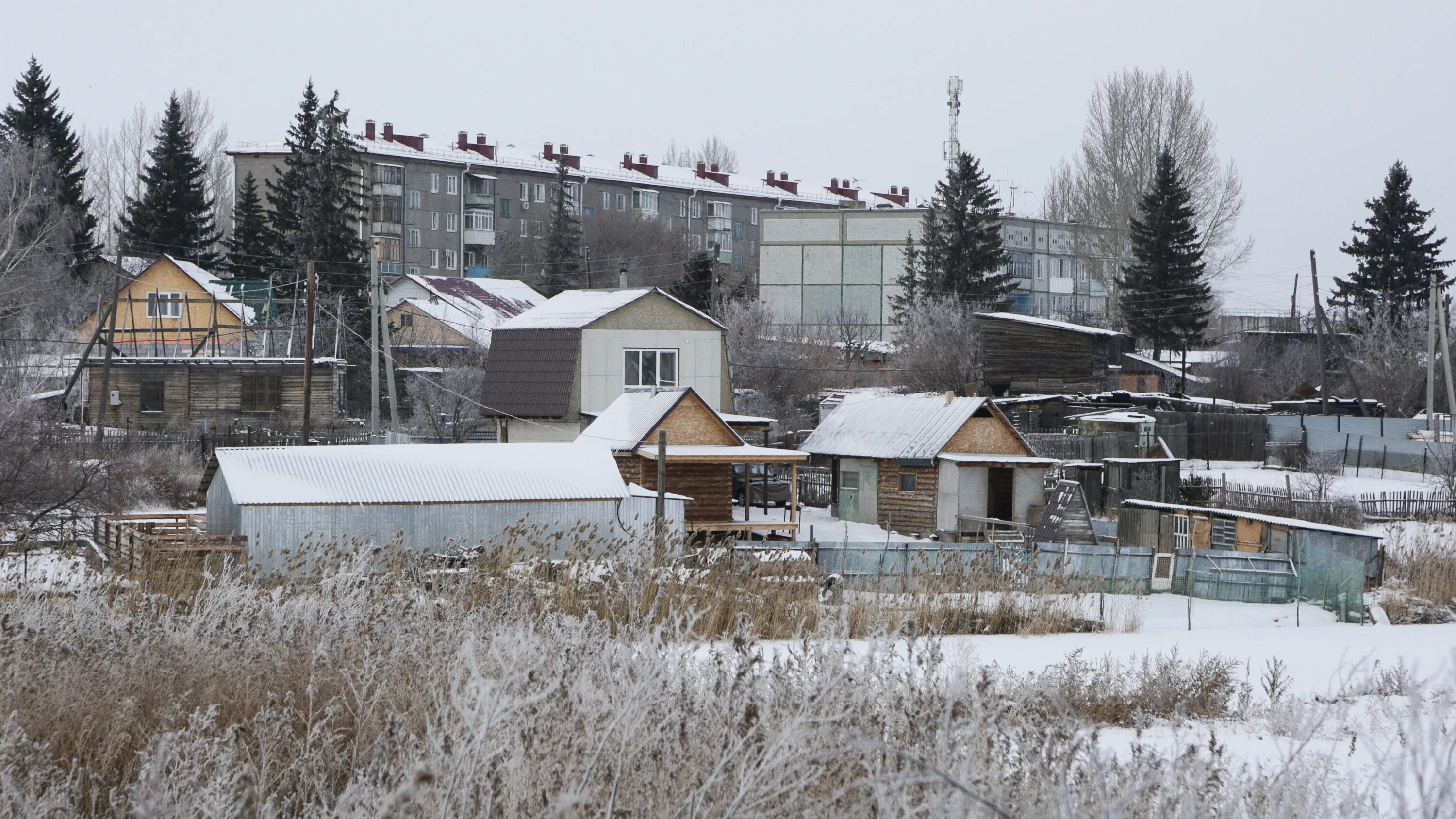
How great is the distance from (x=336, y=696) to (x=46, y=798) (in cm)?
143

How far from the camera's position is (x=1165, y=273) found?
55.5 m

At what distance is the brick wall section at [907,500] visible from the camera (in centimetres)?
2620

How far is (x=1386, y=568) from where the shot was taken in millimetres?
18312

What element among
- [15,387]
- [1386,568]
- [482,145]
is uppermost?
[482,145]

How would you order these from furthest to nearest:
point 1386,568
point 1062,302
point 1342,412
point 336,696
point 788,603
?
point 1062,302, point 1342,412, point 1386,568, point 788,603, point 336,696

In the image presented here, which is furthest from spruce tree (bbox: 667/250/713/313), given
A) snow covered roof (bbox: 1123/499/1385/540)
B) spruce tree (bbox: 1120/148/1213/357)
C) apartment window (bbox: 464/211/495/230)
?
snow covered roof (bbox: 1123/499/1385/540)

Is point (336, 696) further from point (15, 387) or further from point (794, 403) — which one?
point (794, 403)

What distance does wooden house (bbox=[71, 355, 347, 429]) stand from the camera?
39.2 metres

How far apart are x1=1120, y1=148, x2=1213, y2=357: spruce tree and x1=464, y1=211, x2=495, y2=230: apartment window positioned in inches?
1678

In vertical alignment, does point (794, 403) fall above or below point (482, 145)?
below

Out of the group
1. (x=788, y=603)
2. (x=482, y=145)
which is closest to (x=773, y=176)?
(x=482, y=145)

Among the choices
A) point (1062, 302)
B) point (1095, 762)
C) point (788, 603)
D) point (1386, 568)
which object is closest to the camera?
point (1095, 762)

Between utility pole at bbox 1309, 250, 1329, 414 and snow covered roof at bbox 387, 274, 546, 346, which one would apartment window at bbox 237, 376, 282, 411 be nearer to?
snow covered roof at bbox 387, 274, 546, 346

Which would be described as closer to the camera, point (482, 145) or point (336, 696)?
point (336, 696)
